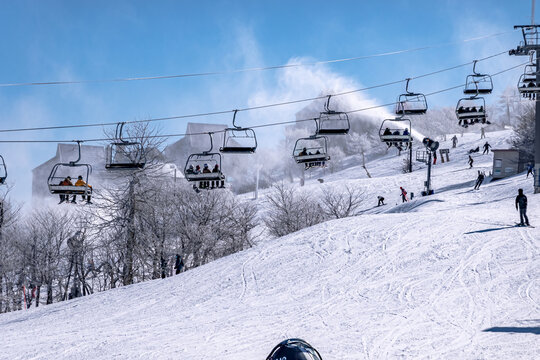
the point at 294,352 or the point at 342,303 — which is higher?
the point at 294,352

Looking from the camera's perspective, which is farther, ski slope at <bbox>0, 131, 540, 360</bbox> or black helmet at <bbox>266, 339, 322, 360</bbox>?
ski slope at <bbox>0, 131, 540, 360</bbox>

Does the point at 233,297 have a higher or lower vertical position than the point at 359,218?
lower

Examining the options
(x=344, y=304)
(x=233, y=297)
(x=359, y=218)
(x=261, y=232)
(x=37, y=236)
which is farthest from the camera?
(x=37, y=236)

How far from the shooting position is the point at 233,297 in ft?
75.5

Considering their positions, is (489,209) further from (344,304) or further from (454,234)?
(344,304)

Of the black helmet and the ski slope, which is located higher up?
the black helmet

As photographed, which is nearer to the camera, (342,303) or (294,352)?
(294,352)

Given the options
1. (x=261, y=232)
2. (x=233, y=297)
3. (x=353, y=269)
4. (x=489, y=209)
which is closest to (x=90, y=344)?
(x=233, y=297)

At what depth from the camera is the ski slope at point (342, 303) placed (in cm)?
1545

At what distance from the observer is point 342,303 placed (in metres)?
19.8

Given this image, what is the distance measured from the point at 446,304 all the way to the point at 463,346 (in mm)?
4267

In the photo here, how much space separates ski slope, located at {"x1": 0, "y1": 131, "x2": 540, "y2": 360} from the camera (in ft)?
50.7

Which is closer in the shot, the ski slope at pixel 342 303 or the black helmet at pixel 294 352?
the black helmet at pixel 294 352

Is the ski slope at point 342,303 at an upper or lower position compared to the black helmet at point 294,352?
lower
